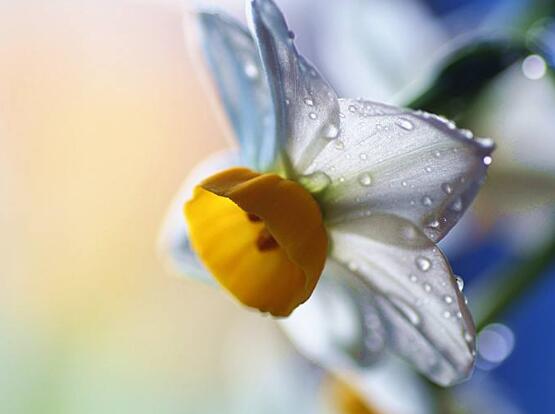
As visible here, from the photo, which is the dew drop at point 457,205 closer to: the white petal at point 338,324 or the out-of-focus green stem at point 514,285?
the white petal at point 338,324

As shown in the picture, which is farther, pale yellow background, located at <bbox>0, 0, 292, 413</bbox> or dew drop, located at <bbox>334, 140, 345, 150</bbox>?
pale yellow background, located at <bbox>0, 0, 292, 413</bbox>

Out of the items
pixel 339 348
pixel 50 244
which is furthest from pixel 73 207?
pixel 339 348

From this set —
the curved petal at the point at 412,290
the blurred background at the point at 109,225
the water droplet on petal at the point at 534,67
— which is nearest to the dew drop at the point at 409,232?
the curved petal at the point at 412,290

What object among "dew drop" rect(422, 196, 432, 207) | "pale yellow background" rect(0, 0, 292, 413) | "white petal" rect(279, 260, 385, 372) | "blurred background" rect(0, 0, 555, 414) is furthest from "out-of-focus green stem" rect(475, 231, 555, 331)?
"pale yellow background" rect(0, 0, 292, 413)

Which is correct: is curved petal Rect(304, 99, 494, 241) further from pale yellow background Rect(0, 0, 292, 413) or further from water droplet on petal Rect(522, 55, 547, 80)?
pale yellow background Rect(0, 0, 292, 413)

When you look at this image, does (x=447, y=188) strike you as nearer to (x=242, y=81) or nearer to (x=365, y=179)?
(x=365, y=179)

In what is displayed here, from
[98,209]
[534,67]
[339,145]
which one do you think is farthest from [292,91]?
[98,209]
